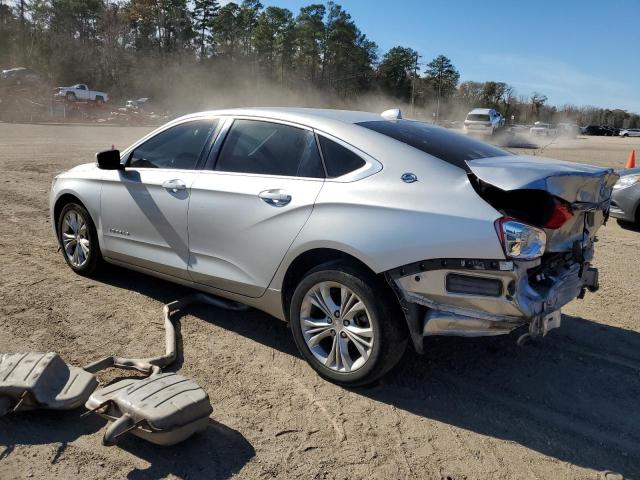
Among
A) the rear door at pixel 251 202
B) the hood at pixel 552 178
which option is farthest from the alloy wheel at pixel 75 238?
the hood at pixel 552 178

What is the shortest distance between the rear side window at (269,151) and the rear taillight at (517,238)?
3.95ft

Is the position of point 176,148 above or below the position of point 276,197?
above

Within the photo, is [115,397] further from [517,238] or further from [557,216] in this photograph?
[557,216]

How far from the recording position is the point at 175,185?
13.8ft

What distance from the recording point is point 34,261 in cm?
571

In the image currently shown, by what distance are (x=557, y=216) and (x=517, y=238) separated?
1.13 ft

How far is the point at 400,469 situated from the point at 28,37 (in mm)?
76730

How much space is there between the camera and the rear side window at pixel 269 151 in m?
3.65

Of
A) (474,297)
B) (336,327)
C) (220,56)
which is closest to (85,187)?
(336,327)

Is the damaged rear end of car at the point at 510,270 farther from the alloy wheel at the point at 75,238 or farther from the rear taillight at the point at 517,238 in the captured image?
the alloy wheel at the point at 75,238

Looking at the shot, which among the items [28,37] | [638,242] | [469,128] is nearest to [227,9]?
[28,37]

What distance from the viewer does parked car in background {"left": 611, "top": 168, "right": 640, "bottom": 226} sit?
26.9 ft

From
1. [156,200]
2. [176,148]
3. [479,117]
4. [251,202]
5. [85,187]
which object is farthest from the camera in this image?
[479,117]

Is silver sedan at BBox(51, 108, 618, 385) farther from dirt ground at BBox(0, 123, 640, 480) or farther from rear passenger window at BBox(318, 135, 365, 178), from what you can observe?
dirt ground at BBox(0, 123, 640, 480)
